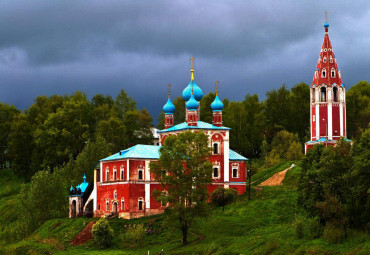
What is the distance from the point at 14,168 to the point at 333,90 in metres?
35.5

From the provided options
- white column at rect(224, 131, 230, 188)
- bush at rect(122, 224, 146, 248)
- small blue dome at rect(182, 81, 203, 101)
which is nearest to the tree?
bush at rect(122, 224, 146, 248)

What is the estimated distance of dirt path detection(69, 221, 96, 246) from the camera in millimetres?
55969

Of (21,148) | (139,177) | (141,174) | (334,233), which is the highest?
(21,148)

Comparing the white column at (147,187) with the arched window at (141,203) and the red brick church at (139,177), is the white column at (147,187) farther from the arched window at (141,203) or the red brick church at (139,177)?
the arched window at (141,203)

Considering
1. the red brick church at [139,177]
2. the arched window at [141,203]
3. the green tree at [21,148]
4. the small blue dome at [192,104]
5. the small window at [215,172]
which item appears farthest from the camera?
the green tree at [21,148]

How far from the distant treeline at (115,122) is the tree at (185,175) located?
27414 millimetres

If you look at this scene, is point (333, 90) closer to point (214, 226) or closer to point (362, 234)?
point (214, 226)

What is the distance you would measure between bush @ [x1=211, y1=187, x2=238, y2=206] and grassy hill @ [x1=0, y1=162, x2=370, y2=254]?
37.4 inches

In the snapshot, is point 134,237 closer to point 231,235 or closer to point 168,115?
point 231,235

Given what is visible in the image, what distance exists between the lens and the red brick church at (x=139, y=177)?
60.0 metres

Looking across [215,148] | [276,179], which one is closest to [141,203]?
[215,148]

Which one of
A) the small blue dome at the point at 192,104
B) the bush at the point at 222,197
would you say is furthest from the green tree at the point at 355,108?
the bush at the point at 222,197

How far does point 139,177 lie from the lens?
60.3 m

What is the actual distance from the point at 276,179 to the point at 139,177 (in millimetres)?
14467
